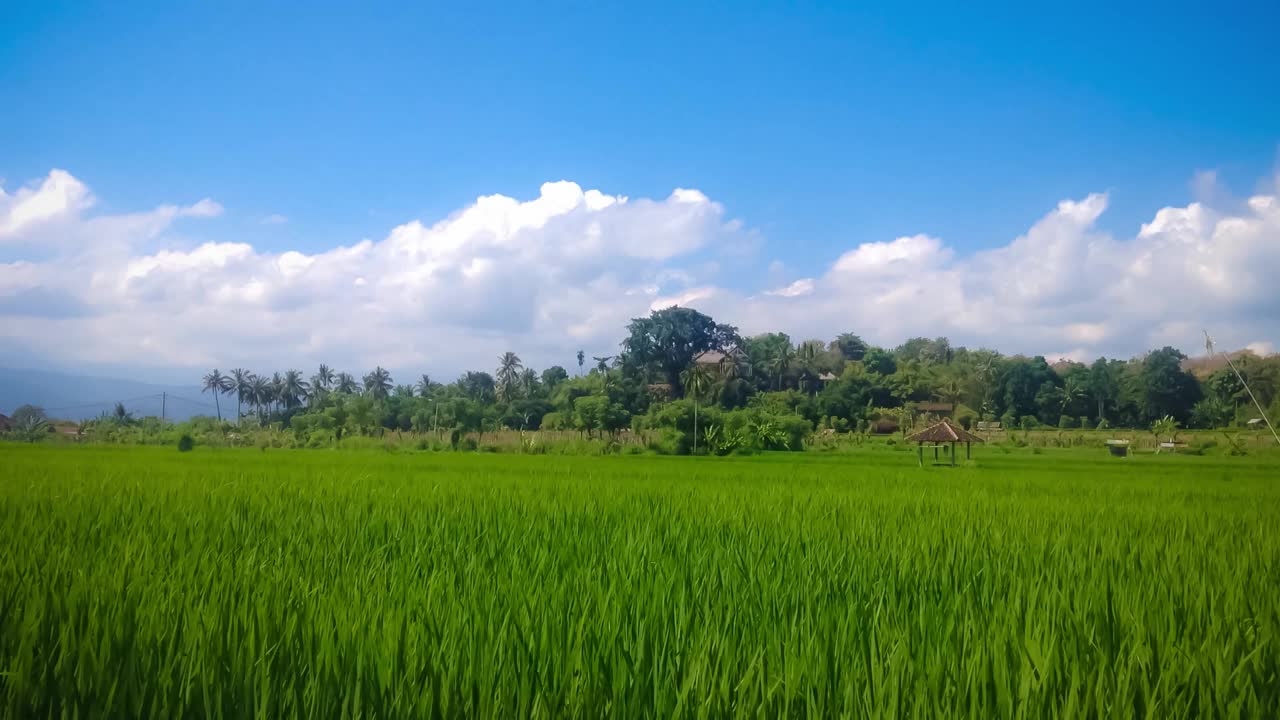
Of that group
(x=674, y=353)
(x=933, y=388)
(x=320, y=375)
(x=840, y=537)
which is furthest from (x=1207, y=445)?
(x=320, y=375)

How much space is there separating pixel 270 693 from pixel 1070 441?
4798cm

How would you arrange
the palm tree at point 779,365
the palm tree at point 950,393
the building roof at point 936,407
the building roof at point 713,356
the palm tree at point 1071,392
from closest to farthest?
1. the building roof at point 936,407
2. the palm tree at point 950,393
3. the palm tree at point 1071,392
4. the building roof at point 713,356
5. the palm tree at point 779,365

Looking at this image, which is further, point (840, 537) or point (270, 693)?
point (840, 537)

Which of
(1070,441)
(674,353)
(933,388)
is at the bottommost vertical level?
(1070,441)

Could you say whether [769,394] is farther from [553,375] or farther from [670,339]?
[553,375]

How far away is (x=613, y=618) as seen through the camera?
88.5 inches

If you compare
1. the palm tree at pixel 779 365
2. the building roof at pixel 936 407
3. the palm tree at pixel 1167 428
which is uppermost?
the palm tree at pixel 779 365

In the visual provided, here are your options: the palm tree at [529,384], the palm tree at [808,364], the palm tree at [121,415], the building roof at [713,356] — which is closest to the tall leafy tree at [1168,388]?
the palm tree at [808,364]

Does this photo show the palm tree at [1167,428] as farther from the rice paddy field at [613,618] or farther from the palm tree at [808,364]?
the rice paddy field at [613,618]

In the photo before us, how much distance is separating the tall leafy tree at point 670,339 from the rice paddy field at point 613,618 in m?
53.8

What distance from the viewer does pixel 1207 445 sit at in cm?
3481

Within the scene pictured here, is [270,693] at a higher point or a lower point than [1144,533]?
higher

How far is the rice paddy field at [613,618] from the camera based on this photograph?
174 centimetres

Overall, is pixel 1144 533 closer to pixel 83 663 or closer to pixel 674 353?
pixel 83 663
